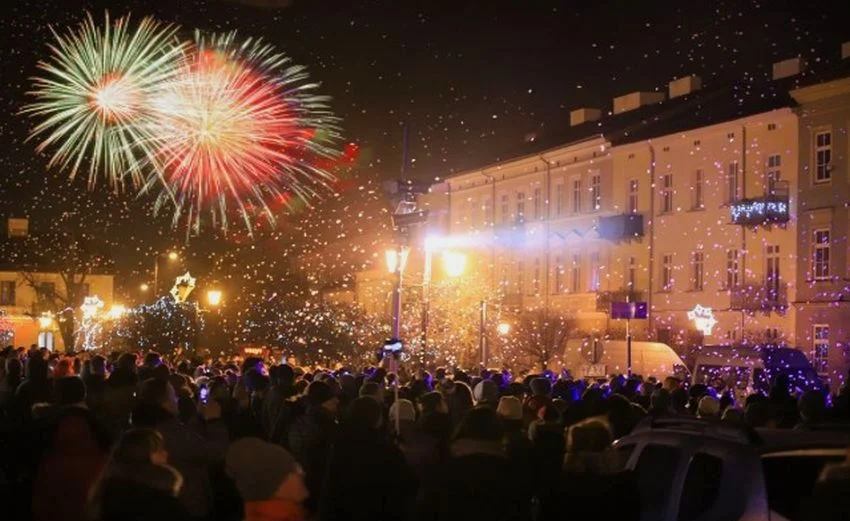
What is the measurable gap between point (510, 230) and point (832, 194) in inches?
911

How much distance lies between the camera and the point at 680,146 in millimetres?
50656

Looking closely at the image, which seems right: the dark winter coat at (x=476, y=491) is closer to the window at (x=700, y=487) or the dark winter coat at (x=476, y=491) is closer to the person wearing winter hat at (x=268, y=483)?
the window at (x=700, y=487)

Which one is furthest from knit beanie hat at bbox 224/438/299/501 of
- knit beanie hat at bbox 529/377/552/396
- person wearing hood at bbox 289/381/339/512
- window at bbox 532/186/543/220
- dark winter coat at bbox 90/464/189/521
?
window at bbox 532/186/543/220

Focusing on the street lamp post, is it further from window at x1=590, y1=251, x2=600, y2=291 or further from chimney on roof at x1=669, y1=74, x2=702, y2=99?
window at x1=590, y1=251, x2=600, y2=291

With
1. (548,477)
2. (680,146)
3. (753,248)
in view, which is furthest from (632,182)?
(548,477)

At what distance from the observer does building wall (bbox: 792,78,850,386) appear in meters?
42.4

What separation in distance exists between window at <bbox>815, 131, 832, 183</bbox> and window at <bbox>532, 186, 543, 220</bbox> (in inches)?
772

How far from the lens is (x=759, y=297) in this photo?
45656mm

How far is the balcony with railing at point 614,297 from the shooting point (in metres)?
53.9

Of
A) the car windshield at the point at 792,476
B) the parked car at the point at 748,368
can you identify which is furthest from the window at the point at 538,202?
the car windshield at the point at 792,476

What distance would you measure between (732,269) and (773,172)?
3.97m

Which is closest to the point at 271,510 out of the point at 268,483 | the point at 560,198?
the point at 268,483

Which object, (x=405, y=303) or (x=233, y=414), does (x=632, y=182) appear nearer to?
(x=405, y=303)

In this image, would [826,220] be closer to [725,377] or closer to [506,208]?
[725,377]
